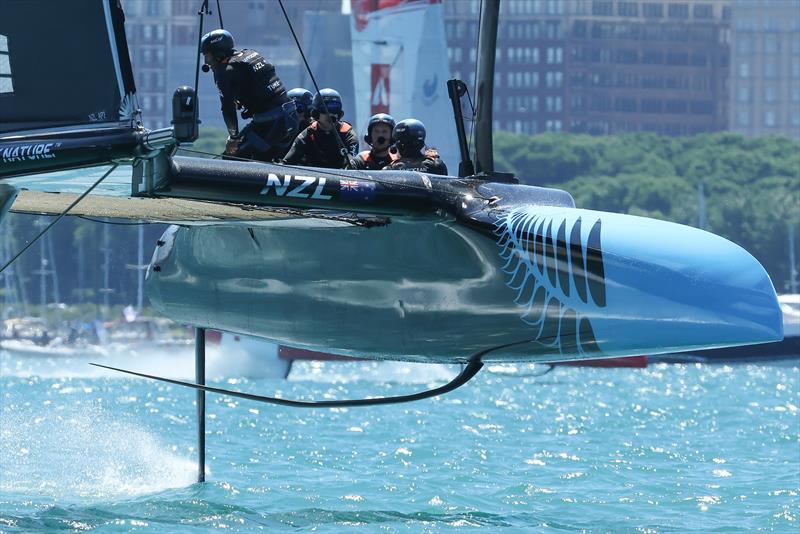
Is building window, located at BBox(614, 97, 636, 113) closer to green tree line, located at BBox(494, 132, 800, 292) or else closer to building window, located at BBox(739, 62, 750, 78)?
building window, located at BBox(739, 62, 750, 78)

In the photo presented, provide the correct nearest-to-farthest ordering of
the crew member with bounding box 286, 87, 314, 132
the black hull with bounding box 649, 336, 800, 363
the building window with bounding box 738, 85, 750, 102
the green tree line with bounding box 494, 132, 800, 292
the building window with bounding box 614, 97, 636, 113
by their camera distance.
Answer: the crew member with bounding box 286, 87, 314, 132 < the black hull with bounding box 649, 336, 800, 363 < the green tree line with bounding box 494, 132, 800, 292 < the building window with bounding box 614, 97, 636, 113 < the building window with bounding box 738, 85, 750, 102

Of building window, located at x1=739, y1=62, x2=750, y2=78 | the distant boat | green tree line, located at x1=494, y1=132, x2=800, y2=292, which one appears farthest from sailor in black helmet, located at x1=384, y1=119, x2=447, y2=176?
building window, located at x1=739, y1=62, x2=750, y2=78

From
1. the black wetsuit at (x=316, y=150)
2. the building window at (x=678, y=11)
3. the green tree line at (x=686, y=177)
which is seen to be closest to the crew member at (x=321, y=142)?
the black wetsuit at (x=316, y=150)

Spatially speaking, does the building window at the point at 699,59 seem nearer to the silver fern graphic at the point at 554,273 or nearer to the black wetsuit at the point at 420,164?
the black wetsuit at the point at 420,164

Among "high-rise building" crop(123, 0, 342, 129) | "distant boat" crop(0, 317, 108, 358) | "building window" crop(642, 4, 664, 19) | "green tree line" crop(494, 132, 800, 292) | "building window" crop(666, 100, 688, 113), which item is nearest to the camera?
"distant boat" crop(0, 317, 108, 358)

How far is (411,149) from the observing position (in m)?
8.49

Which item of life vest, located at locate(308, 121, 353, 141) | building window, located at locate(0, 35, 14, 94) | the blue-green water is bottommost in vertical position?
the blue-green water

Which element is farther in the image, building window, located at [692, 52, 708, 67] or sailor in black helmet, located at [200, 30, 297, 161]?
building window, located at [692, 52, 708, 67]

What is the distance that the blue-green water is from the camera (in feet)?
27.8

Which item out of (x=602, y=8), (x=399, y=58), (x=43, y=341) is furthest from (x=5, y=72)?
(x=602, y=8)

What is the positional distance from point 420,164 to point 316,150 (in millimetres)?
650

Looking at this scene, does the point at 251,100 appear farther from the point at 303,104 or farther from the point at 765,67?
the point at 765,67

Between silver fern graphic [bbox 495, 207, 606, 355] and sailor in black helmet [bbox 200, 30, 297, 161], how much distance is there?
5.51ft

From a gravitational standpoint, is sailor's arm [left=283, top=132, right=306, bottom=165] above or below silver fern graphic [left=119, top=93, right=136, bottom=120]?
below
